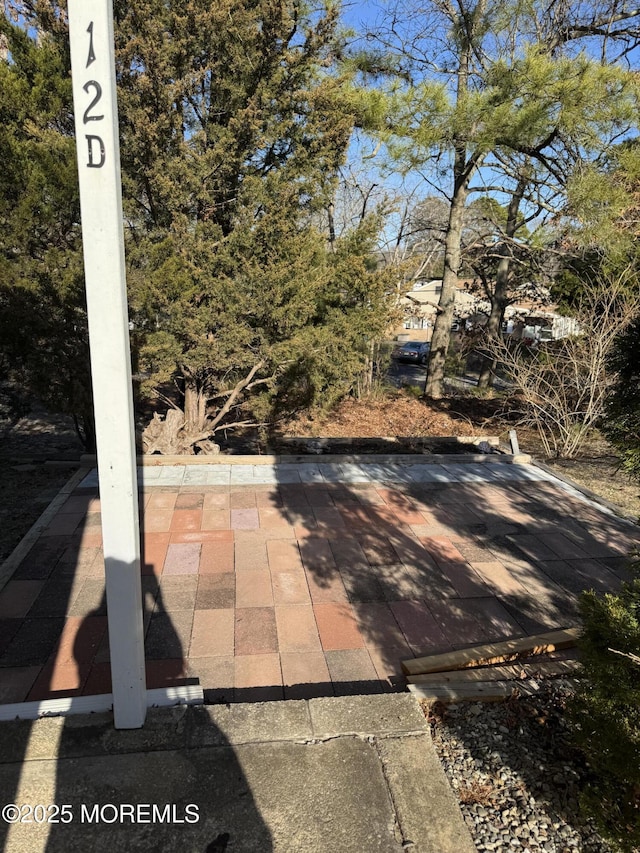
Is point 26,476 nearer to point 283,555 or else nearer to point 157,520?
point 157,520

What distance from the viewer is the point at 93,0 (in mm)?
1483

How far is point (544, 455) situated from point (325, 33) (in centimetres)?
762

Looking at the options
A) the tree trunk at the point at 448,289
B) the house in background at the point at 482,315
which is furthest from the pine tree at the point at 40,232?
the tree trunk at the point at 448,289

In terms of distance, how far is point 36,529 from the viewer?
4516mm

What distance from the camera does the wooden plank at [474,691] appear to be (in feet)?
8.66

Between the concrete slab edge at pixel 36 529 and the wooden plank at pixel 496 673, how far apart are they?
10.3ft

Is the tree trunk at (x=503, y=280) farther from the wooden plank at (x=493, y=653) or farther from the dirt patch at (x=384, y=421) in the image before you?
the wooden plank at (x=493, y=653)

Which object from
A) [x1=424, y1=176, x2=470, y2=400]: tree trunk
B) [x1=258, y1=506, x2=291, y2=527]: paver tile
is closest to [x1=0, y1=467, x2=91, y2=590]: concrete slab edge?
[x1=258, y1=506, x2=291, y2=527]: paver tile

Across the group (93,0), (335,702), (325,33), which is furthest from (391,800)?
(325,33)

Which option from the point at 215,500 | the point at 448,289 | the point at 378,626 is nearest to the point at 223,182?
the point at 215,500

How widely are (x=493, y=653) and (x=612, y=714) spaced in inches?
48.7

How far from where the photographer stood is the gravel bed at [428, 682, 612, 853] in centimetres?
190

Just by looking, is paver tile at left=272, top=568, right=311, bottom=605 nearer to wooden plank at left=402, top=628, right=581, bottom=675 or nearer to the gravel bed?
wooden plank at left=402, top=628, right=581, bottom=675

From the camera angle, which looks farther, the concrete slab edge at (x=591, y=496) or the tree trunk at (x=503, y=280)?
the tree trunk at (x=503, y=280)
